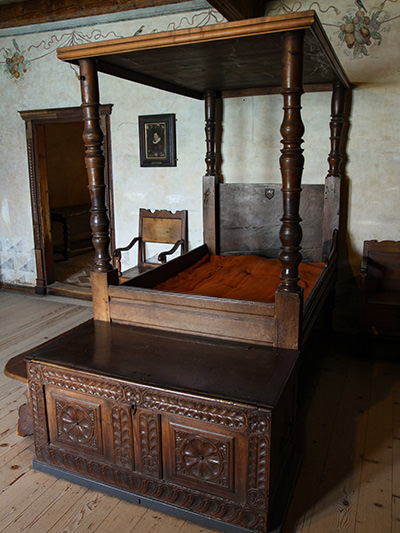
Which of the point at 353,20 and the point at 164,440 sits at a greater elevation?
the point at 353,20

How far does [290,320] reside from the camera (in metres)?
2.25

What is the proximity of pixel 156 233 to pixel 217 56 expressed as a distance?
7.82 ft

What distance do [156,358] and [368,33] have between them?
3.18 meters

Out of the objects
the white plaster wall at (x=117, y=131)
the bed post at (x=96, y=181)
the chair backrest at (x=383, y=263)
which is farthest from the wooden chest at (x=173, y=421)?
the white plaster wall at (x=117, y=131)

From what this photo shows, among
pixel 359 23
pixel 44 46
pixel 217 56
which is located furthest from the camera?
pixel 44 46

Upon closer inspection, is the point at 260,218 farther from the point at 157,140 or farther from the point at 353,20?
the point at 353,20

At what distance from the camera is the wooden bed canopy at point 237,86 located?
82.2 inches

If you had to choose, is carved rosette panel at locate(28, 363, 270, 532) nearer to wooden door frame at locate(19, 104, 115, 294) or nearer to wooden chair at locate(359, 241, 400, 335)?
wooden chair at locate(359, 241, 400, 335)

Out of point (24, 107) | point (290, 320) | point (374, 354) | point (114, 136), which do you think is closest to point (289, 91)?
point (290, 320)

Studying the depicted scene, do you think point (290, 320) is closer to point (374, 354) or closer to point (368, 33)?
point (374, 354)

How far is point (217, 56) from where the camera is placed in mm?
2736

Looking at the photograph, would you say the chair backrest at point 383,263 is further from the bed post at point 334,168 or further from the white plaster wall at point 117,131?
the white plaster wall at point 117,131

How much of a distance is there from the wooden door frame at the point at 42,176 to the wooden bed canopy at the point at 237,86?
4.60 feet

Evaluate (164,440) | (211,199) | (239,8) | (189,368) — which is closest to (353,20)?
(239,8)
